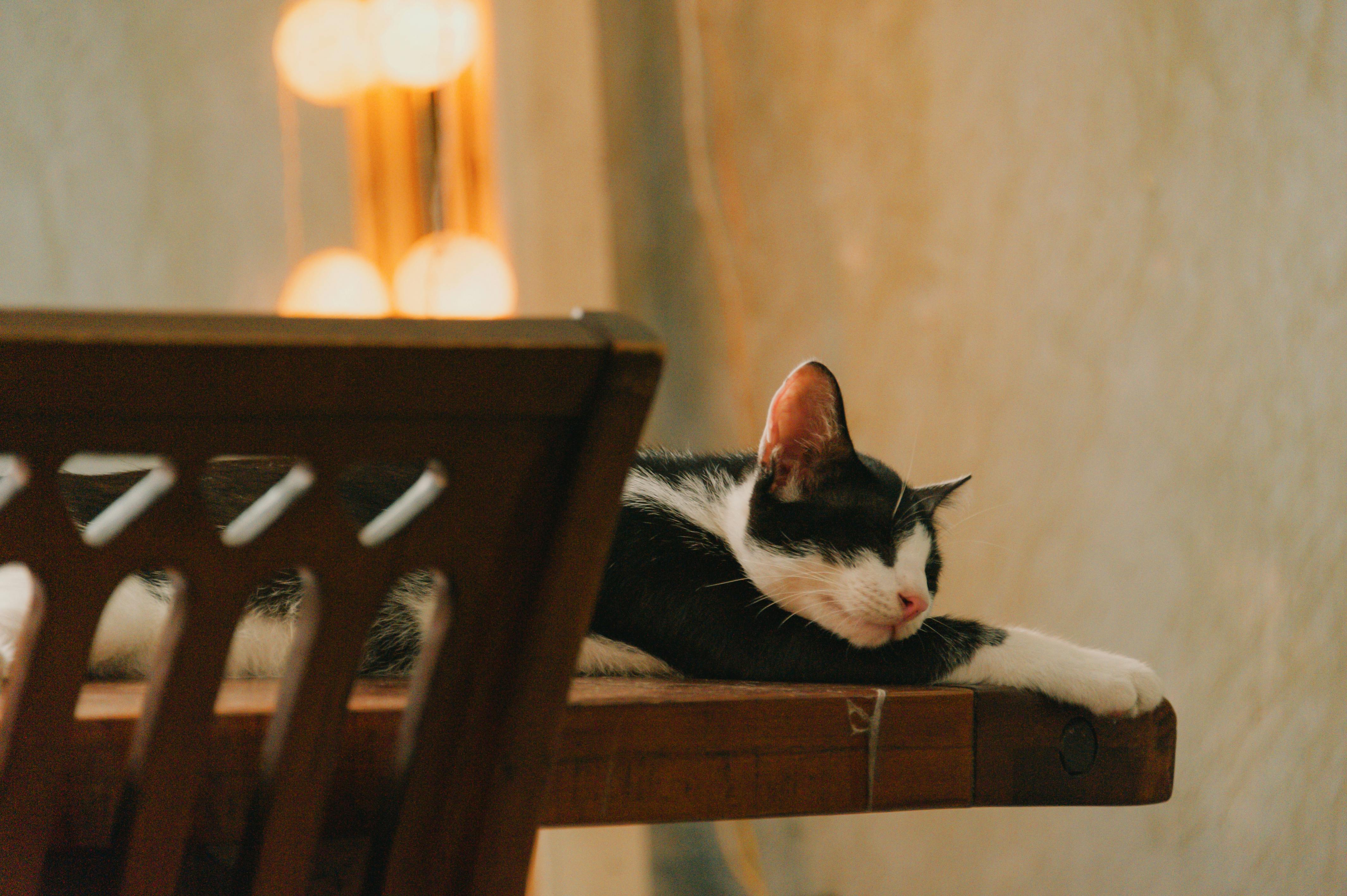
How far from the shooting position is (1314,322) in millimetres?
772

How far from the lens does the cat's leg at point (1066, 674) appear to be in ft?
1.72

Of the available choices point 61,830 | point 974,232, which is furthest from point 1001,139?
point 61,830

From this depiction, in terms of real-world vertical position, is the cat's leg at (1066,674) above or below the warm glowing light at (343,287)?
below

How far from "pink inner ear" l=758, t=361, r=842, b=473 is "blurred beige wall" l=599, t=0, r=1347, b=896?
296 mm

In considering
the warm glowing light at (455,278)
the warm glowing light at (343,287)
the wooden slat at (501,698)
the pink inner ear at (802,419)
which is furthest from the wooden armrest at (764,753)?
the warm glowing light at (343,287)

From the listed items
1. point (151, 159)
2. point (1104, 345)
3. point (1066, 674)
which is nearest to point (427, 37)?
point (151, 159)

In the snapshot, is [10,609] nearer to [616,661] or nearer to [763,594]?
[616,661]

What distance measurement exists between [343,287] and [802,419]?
1.50 meters

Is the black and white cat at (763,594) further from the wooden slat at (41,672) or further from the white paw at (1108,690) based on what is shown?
the wooden slat at (41,672)

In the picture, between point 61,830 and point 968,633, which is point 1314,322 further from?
point 61,830

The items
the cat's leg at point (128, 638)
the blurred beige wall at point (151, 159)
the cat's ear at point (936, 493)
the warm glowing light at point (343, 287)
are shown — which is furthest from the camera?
the blurred beige wall at point (151, 159)

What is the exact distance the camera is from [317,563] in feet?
0.88

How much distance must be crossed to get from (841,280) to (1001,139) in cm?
31

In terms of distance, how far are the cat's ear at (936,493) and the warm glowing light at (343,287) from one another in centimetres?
146
